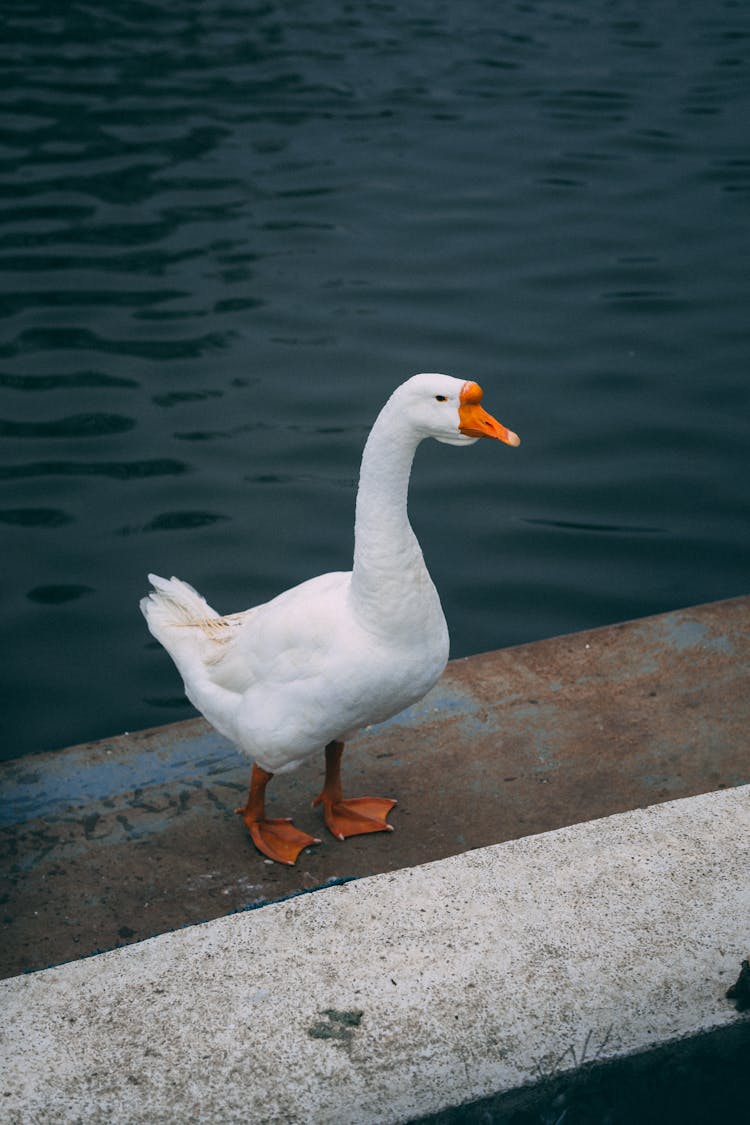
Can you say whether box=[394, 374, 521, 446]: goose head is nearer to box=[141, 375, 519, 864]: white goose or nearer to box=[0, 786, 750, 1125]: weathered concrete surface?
box=[141, 375, 519, 864]: white goose

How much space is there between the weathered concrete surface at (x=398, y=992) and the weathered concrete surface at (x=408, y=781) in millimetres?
734

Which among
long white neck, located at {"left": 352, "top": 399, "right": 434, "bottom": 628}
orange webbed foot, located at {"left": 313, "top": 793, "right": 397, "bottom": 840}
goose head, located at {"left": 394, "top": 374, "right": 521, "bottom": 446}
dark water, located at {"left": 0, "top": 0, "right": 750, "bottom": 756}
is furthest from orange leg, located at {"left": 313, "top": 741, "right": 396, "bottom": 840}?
Answer: dark water, located at {"left": 0, "top": 0, "right": 750, "bottom": 756}

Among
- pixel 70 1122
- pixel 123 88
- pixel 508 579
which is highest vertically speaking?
pixel 123 88

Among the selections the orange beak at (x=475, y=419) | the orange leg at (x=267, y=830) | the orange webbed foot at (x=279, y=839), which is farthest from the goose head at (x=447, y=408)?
the orange webbed foot at (x=279, y=839)

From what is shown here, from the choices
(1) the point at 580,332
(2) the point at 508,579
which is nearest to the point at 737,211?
(1) the point at 580,332

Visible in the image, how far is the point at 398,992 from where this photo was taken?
2.71 metres

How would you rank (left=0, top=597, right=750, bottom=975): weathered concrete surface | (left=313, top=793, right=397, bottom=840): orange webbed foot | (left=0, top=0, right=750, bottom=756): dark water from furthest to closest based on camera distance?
(left=0, top=0, right=750, bottom=756): dark water → (left=313, top=793, right=397, bottom=840): orange webbed foot → (left=0, top=597, right=750, bottom=975): weathered concrete surface

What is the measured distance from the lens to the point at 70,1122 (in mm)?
2443

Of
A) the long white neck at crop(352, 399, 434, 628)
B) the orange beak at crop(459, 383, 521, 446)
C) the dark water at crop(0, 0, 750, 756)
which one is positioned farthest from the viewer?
the dark water at crop(0, 0, 750, 756)

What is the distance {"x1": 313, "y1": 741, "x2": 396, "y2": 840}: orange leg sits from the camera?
3.98 m

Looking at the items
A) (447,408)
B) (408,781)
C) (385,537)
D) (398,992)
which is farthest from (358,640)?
(398,992)

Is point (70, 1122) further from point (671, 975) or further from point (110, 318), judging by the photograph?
point (110, 318)

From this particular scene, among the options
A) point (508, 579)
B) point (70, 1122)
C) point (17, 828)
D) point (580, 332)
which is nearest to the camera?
point (70, 1122)

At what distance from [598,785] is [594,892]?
1162 millimetres
